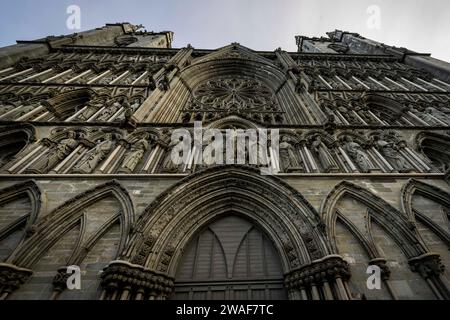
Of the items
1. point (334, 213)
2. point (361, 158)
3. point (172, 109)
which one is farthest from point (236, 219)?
point (172, 109)

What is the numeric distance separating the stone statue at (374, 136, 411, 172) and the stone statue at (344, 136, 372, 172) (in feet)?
2.51

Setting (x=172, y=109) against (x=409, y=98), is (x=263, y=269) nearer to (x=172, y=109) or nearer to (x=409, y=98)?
(x=172, y=109)

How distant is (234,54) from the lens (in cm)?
1759

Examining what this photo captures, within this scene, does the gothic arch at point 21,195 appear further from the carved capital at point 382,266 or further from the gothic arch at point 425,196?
the gothic arch at point 425,196

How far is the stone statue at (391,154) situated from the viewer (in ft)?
21.9

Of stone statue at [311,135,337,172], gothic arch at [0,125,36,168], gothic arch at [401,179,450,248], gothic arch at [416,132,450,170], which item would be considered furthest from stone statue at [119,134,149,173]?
gothic arch at [416,132,450,170]

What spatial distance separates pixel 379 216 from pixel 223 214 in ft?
12.5

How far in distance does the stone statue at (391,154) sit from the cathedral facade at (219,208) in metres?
0.06

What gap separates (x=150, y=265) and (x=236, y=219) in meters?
2.50

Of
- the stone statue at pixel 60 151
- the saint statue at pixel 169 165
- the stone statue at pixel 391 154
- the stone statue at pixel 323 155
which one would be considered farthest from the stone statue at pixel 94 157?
the stone statue at pixel 391 154

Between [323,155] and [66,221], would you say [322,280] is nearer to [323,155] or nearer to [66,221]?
[323,155]

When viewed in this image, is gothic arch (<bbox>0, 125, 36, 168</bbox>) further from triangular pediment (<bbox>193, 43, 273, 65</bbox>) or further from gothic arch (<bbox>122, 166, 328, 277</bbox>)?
triangular pediment (<bbox>193, 43, 273, 65</bbox>)

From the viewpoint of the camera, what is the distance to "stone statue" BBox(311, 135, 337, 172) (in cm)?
636

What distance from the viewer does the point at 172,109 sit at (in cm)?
1112
